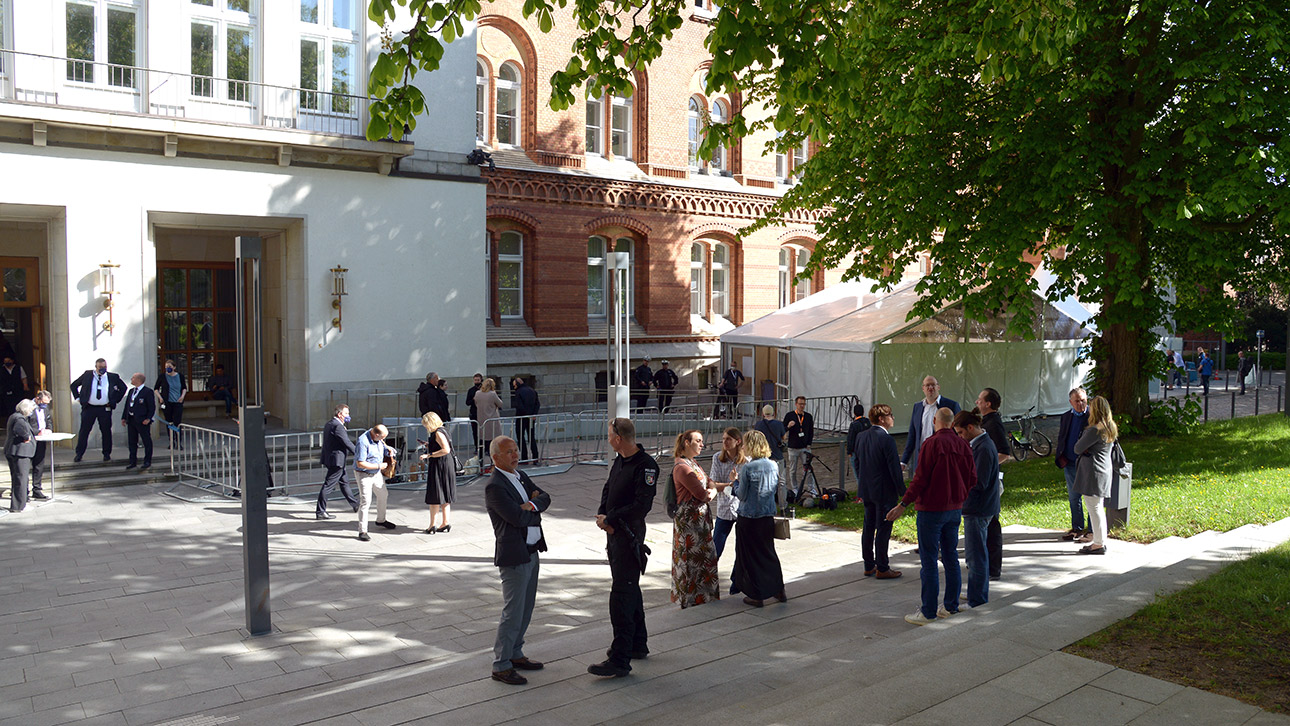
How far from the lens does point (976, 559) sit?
795 cm

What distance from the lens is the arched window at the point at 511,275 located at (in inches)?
996

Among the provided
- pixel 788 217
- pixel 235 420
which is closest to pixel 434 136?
pixel 235 420

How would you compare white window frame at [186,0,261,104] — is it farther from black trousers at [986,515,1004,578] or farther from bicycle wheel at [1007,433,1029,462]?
bicycle wheel at [1007,433,1029,462]

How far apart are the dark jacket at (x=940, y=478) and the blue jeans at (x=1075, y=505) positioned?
327 centimetres

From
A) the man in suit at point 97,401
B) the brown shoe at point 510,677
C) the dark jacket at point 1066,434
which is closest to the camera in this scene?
the brown shoe at point 510,677

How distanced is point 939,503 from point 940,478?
21 centimetres

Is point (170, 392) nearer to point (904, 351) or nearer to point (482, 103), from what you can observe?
point (482, 103)

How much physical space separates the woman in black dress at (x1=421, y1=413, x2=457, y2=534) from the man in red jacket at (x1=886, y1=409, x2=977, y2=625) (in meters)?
6.03

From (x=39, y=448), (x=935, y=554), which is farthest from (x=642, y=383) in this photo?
(x=935, y=554)

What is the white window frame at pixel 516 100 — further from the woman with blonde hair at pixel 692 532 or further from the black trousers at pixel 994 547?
the black trousers at pixel 994 547

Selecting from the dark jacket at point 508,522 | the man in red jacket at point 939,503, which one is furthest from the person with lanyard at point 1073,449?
the dark jacket at point 508,522

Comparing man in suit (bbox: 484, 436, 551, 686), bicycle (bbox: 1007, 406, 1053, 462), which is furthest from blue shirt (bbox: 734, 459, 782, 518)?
bicycle (bbox: 1007, 406, 1053, 462)

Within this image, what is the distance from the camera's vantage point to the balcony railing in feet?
52.1

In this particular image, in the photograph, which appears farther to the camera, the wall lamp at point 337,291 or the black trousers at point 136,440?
the wall lamp at point 337,291
